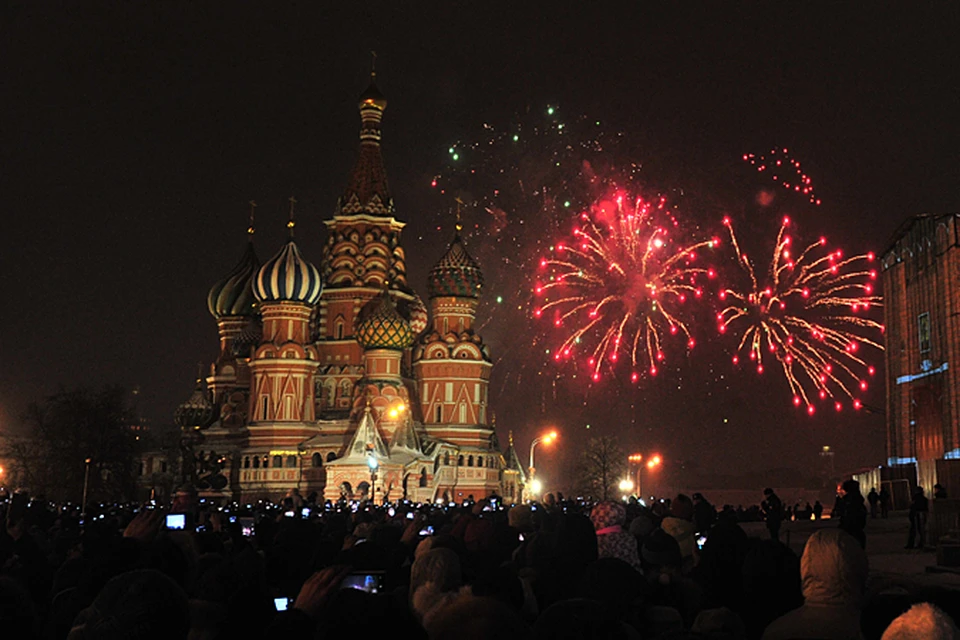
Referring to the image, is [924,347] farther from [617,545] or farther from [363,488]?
[363,488]

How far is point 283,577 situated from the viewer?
8.69 metres

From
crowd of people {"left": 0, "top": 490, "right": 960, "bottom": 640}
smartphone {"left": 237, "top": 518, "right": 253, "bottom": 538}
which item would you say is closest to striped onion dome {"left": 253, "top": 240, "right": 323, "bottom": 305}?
smartphone {"left": 237, "top": 518, "right": 253, "bottom": 538}

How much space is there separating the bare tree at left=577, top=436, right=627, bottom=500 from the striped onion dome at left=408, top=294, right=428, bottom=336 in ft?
52.2

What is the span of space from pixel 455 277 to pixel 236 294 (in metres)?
14.7

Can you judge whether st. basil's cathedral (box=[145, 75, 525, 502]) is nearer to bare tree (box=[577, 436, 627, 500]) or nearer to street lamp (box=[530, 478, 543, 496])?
street lamp (box=[530, 478, 543, 496])

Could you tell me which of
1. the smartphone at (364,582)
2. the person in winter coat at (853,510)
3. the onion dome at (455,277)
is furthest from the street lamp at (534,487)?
the smartphone at (364,582)

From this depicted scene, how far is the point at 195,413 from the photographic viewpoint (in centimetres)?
6825

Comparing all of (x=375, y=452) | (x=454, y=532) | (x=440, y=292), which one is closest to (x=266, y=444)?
(x=375, y=452)

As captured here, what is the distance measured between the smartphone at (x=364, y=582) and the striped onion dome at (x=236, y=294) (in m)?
68.2

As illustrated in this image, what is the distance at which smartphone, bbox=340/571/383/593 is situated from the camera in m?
5.56

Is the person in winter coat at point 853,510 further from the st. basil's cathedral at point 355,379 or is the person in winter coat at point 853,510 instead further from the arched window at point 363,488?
the st. basil's cathedral at point 355,379

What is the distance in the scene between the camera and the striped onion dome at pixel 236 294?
73.4m

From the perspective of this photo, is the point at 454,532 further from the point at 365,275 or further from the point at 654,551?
the point at 365,275

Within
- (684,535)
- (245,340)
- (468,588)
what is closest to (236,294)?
(245,340)
